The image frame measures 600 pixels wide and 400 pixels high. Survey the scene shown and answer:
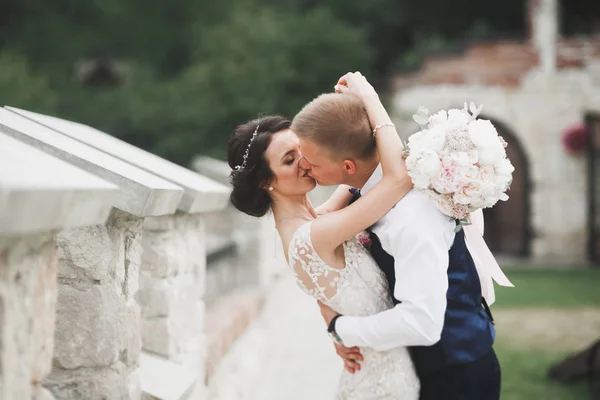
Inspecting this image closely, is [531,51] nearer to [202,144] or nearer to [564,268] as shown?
[564,268]

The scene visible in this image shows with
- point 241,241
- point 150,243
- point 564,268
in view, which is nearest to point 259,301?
point 241,241

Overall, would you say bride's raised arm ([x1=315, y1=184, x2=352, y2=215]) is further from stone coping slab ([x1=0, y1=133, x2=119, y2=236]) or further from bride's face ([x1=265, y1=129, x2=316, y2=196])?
stone coping slab ([x1=0, y1=133, x2=119, y2=236])

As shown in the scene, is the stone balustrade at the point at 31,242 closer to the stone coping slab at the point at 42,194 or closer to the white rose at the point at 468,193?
the stone coping slab at the point at 42,194

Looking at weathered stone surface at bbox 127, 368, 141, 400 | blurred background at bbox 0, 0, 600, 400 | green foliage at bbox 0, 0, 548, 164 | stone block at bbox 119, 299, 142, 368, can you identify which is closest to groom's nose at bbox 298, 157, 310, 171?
stone block at bbox 119, 299, 142, 368

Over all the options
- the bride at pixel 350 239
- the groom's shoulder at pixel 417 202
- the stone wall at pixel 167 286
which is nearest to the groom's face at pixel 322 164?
the bride at pixel 350 239

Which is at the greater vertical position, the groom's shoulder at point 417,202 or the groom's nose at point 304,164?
the groom's nose at point 304,164

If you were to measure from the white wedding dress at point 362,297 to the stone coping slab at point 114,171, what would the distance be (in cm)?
43

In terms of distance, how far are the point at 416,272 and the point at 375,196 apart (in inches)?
9.4

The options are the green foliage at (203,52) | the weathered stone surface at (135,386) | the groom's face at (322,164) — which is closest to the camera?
the weathered stone surface at (135,386)

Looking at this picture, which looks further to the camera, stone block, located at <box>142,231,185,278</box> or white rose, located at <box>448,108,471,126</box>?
stone block, located at <box>142,231,185,278</box>

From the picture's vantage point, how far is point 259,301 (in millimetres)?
5672

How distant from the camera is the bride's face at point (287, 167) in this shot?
2354 millimetres

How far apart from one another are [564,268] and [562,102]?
3.50 meters

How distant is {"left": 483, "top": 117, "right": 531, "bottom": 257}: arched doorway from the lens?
46.5ft
